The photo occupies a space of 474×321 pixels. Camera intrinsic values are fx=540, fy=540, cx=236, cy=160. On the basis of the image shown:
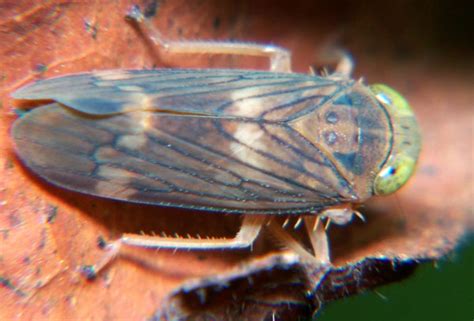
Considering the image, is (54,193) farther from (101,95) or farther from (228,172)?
(228,172)

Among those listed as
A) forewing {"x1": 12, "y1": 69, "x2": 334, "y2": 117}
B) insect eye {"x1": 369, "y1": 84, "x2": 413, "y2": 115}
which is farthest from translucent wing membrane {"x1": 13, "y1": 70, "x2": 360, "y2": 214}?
insect eye {"x1": 369, "y1": 84, "x2": 413, "y2": 115}

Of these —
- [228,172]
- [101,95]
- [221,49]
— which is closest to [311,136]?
[228,172]

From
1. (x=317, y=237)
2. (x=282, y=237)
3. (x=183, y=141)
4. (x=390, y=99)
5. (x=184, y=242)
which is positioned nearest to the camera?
(x=183, y=141)

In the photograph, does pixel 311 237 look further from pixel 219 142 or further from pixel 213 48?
pixel 213 48

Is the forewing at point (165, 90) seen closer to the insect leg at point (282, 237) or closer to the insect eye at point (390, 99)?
the insect eye at point (390, 99)

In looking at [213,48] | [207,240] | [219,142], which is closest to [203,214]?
[207,240]

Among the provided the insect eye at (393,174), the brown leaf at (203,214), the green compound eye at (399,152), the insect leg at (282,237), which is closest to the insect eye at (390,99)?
the green compound eye at (399,152)
